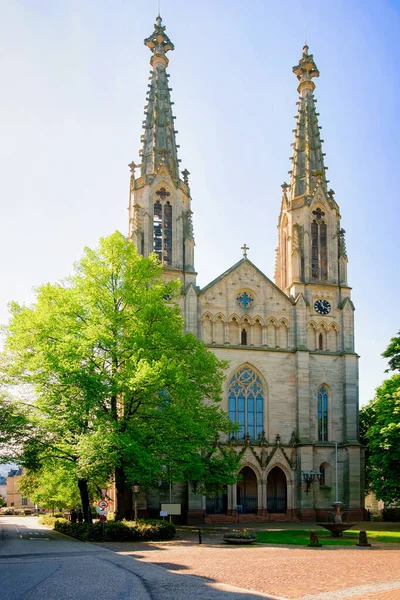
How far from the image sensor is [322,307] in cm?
5038

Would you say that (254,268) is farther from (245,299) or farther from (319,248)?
(319,248)

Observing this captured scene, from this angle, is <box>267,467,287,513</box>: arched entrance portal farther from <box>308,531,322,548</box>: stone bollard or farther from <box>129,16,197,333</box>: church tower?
<box>308,531,322,548</box>: stone bollard

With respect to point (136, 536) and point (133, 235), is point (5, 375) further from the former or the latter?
point (133, 235)

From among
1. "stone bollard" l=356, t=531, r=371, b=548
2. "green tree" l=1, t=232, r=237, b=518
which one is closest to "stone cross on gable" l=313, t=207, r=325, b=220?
"green tree" l=1, t=232, r=237, b=518

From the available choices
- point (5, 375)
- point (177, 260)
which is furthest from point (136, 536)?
point (177, 260)

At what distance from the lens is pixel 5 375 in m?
32.8

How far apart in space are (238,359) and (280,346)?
3.42 meters

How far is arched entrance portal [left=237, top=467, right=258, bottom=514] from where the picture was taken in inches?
1849

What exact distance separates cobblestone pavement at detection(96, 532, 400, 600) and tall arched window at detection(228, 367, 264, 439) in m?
19.0

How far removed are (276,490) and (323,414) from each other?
633cm

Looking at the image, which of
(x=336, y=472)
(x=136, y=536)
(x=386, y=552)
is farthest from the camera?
(x=336, y=472)

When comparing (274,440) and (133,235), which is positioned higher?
(133,235)

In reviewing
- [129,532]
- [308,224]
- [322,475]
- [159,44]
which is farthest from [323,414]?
[159,44]

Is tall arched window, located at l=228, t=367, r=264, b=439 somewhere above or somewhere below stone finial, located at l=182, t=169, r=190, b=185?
below
